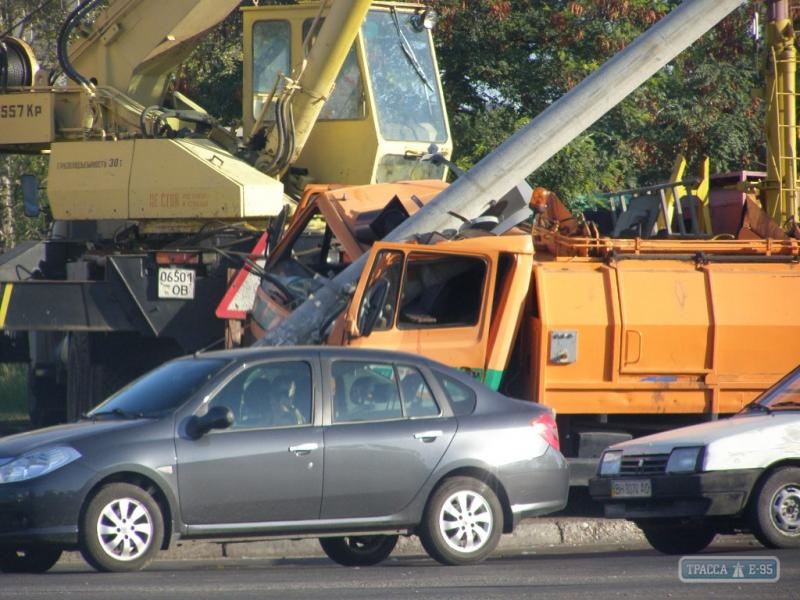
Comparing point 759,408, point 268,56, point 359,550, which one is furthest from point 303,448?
point 268,56

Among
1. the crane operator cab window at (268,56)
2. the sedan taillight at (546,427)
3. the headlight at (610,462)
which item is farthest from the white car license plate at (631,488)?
the crane operator cab window at (268,56)

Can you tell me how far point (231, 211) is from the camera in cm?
1449

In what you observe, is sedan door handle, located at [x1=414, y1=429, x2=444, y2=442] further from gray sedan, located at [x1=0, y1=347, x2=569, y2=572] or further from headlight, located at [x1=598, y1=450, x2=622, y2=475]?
headlight, located at [x1=598, y1=450, x2=622, y2=475]

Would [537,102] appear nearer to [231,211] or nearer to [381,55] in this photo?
[381,55]

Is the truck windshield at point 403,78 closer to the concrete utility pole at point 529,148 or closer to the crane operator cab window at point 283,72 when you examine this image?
the crane operator cab window at point 283,72

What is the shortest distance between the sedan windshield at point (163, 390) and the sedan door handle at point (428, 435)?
4.23 feet

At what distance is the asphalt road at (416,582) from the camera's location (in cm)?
808

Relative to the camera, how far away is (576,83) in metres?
18.9

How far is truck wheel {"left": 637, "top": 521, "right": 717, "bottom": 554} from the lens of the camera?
1021 cm

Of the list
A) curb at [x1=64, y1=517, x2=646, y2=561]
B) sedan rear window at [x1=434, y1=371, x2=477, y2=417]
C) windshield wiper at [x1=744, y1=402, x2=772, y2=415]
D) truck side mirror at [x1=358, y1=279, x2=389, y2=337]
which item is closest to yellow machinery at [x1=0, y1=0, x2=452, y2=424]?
truck side mirror at [x1=358, y1=279, x2=389, y2=337]

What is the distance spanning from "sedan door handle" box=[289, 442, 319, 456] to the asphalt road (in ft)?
2.47

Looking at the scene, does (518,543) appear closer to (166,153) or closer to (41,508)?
(41,508)

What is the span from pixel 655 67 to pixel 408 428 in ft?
16.6

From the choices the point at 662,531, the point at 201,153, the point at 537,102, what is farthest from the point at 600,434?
the point at 537,102
